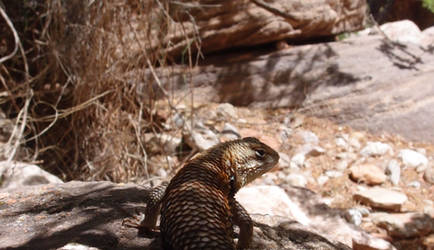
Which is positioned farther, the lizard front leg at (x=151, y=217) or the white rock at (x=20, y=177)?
the white rock at (x=20, y=177)

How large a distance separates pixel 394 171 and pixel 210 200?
4.35 meters

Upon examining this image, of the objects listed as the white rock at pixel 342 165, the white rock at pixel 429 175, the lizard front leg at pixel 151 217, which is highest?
the lizard front leg at pixel 151 217

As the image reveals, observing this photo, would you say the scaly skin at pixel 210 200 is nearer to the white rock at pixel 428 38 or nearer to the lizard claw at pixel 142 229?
the lizard claw at pixel 142 229

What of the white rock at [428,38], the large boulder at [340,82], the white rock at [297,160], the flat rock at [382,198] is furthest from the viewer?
the white rock at [428,38]

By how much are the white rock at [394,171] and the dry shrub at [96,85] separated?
2886 millimetres

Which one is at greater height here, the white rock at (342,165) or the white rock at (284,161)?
the white rock at (284,161)

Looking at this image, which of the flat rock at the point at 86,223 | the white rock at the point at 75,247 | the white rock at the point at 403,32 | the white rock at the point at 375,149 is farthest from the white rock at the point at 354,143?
the white rock at the point at 75,247

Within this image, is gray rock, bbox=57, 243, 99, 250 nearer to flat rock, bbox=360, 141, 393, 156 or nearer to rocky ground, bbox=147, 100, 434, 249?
rocky ground, bbox=147, 100, 434, 249

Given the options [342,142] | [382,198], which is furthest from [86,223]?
[342,142]

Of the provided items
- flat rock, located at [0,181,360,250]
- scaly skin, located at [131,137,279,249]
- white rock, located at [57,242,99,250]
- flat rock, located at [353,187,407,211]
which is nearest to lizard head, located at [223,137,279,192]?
scaly skin, located at [131,137,279,249]

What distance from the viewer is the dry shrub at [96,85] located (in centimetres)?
531

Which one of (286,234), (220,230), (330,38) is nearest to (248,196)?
(286,234)

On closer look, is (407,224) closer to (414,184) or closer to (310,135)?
(414,184)

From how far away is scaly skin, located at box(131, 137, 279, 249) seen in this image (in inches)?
78.6
